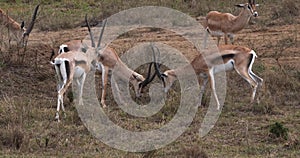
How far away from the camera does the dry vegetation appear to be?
22.8ft

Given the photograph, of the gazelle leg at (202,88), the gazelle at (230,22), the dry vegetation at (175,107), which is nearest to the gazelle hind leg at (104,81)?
the dry vegetation at (175,107)

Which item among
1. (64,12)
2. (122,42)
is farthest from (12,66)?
(64,12)

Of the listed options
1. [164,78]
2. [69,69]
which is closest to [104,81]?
[164,78]

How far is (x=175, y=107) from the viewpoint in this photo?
8.63m

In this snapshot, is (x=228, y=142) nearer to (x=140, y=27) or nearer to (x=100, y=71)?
(x=100, y=71)

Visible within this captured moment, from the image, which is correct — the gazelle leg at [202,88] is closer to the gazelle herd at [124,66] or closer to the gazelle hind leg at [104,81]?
the gazelle herd at [124,66]

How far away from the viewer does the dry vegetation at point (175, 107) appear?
6.96 metres

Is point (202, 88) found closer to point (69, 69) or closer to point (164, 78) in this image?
point (164, 78)

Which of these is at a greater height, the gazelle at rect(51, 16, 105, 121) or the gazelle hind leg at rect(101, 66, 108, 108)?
the gazelle at rect(51, 16, 105, 121)

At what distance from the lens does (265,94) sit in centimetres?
920

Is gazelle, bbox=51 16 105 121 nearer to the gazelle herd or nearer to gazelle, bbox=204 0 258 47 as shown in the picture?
the gazelle herd

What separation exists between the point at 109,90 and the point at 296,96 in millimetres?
2625

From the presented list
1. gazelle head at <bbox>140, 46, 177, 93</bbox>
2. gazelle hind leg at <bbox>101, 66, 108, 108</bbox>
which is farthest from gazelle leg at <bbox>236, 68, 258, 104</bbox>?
gazelle hind leg at <bbox>101, 66, 108, 108</bbox>

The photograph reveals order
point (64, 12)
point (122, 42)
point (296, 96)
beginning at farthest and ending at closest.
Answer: point (64, 12)
point (122, 42)
point (296, 96)
